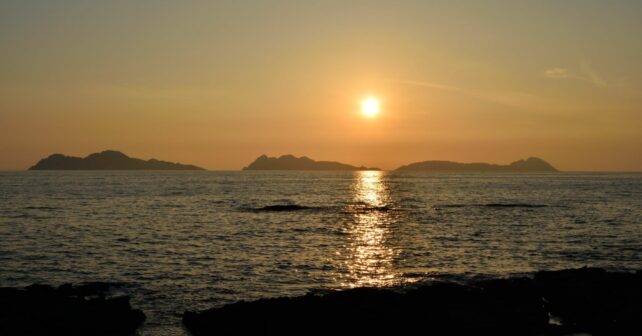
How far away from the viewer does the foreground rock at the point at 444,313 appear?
22688mm

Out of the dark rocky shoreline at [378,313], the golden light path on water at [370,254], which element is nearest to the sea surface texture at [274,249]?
the golden light path on water at [370,254]

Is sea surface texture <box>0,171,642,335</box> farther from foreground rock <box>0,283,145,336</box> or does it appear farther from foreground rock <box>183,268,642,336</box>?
foreground rock <box>183,268,642,336</box>

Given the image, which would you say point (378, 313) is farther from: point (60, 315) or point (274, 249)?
point (274, 249)

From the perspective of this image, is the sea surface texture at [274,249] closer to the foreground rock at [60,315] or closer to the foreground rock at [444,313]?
the foreground rock at [60,315]

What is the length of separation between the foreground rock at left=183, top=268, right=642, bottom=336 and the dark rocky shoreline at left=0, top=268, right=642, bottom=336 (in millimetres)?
42

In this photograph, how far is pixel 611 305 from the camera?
25.9 meters

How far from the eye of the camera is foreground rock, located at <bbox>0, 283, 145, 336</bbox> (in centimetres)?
2202

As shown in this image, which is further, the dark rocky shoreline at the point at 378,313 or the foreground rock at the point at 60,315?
the dark rocky shoreline at the point at 378,313

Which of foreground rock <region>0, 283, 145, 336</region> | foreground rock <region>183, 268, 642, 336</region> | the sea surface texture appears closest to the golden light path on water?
the sea surface texture

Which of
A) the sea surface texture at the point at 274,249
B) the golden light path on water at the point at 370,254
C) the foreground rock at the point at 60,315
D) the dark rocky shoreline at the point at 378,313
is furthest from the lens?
the golden light path on water at the point at 370,254

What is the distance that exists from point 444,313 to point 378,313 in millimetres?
3004

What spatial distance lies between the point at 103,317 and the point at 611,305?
23735 mm

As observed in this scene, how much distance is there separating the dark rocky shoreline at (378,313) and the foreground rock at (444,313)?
0.04m

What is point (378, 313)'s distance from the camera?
2431 centimetres
